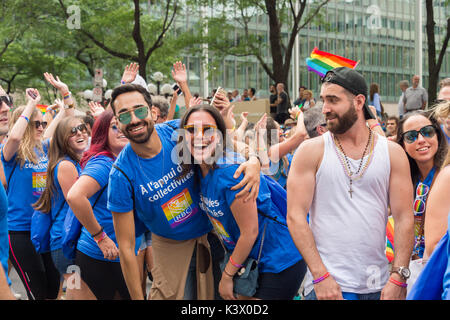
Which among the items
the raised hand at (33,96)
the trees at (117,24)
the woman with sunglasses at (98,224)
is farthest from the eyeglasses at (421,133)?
the trees at (117,24)

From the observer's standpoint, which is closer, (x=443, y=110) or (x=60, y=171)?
(x=443, y=110)

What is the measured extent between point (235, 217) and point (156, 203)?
0.54m

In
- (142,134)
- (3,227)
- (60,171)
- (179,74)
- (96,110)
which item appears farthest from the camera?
(179,74)

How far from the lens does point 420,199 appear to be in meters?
4.01

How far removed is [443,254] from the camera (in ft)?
7.63

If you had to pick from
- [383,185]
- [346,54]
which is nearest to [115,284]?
[383,185]

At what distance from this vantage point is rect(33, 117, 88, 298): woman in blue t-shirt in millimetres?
4871

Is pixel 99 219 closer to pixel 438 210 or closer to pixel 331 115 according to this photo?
pixel 331 115

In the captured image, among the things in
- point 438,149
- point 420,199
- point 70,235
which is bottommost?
point 70,235

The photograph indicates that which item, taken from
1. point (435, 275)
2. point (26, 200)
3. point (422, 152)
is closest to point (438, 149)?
point (422, 152)
